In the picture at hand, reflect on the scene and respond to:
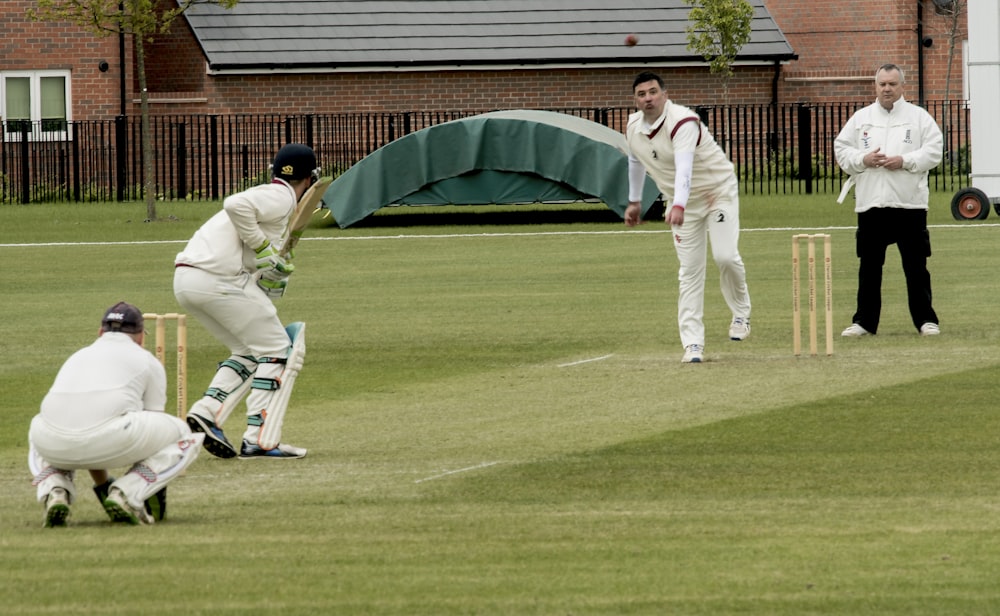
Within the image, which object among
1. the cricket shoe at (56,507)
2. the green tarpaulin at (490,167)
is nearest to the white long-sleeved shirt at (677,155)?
the cricket shoe at (56,507)

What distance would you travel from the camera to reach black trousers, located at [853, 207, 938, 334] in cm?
1455

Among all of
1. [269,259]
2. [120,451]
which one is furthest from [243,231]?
[120,451]

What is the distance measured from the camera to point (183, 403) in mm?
10312

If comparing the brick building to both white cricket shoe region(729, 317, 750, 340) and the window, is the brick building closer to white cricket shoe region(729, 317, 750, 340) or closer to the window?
the window

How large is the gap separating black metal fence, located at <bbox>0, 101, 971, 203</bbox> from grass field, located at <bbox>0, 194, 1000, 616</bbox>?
16724 mm

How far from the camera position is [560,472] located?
30.3 ft

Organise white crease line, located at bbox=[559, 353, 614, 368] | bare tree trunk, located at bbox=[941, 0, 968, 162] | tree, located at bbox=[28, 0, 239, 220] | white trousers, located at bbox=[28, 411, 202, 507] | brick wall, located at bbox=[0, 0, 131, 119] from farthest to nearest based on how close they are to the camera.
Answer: bare tree trunk, located at bbox=[941, 0, 968, 162] → brick wall, located at bbox=[0, 0, 131, 119] → tree, located at bbox=[28, 0, 239, 220] → white crease line, located at bbox=[559, 353, 614, 368] → white trousers, located at bbox=[28, 411, 202, 507]

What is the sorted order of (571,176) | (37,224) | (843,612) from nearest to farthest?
(843,612), (571,176), (37,224)

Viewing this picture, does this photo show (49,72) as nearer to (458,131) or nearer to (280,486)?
(458,131)

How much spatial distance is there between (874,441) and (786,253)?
12417 millimetres

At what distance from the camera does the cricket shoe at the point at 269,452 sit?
32.6ft

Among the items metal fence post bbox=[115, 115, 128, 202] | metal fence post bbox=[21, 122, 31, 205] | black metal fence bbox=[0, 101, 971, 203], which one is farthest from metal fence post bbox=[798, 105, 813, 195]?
metal fence post bbox=[21, 122, 31, 205]

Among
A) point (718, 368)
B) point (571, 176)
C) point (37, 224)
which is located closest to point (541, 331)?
point (718, 368)

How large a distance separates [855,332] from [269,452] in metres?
6.36
